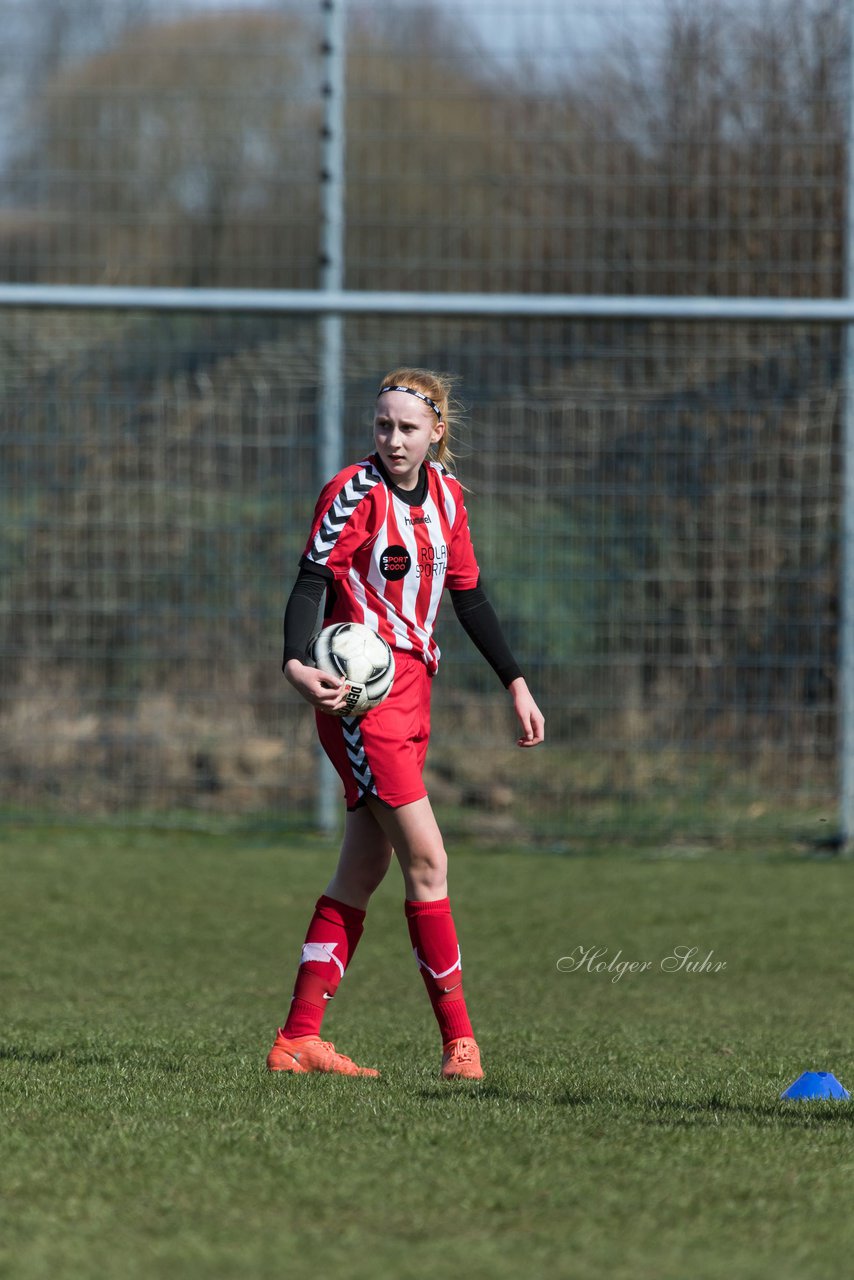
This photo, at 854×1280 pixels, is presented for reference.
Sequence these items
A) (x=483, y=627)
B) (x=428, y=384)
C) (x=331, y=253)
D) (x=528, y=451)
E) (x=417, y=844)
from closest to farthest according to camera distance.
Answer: (x=417, y=844) → (x=428, y=384) → (x=483, y=627) → (x=331, y=253) → (x=528, y=451)

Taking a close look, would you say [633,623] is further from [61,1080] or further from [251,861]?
[61,1080]

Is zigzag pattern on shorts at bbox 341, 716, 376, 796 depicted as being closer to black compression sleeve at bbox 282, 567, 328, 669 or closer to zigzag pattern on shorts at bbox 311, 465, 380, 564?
black compression sleeve at bbox 282, 567, 328, 669

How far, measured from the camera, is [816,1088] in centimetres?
355

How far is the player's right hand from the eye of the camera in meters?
3.60

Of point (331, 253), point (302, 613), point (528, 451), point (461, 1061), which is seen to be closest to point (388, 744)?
point (302, 613)

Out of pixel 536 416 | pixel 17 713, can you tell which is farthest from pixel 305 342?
pixel 17 713

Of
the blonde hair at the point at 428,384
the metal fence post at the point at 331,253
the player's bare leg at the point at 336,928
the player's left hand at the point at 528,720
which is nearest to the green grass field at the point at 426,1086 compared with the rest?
the player's bare leg at the point at 336,928

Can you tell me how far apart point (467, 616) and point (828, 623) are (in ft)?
14.3

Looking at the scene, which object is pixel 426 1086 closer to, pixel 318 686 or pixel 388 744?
pixel 388 744

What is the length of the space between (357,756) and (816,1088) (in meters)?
1.27

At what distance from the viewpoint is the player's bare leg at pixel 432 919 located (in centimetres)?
387

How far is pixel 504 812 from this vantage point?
27.1 feet

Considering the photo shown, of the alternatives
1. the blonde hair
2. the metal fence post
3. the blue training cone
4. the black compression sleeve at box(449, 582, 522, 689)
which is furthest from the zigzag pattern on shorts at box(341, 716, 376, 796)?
the metal fence post

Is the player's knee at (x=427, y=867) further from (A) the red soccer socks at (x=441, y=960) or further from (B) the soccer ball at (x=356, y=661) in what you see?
(B) the soccer ball at (x=356, y=661)
